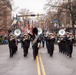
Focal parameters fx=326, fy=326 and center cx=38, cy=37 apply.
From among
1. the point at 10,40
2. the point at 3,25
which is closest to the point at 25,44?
the point at 10,40

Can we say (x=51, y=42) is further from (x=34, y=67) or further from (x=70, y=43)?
(x=34, y=67)

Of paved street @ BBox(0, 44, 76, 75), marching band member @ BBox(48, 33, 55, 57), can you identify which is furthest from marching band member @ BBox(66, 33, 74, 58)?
paved street @ BBox(0, 44, 76, 75)

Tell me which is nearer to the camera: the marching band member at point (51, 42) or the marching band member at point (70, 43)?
the marching band member at point (70, 43)

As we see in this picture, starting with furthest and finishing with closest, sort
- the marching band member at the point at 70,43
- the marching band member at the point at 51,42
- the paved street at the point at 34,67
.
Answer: the marching band member at the point at 51,42
the marching band member at the point at 70,43
the paved street at the point at 34,67

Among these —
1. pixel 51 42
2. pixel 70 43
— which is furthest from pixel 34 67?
pixel 51 42

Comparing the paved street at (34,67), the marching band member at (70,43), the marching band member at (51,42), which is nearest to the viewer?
the paved street at (34,67)

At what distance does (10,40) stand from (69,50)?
15.3 ft

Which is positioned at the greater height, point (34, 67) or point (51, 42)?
point (51, 42)

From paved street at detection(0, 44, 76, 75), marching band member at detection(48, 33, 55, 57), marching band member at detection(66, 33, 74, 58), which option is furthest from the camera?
marching band member at detection(48, 33, 55, 57)

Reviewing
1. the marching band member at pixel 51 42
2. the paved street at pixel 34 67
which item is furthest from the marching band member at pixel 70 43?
the paved street at pixel 34 67

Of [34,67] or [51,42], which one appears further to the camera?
[51,42]

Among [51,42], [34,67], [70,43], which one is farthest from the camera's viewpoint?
[51,42]

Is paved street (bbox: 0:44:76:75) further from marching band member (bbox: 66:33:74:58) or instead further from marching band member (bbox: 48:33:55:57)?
marching band member (bbox: 48:33:55:57)

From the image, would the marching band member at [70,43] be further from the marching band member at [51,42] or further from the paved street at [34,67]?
the paved street at [34,67]
